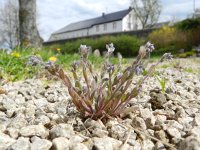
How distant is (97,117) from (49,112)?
0.33m

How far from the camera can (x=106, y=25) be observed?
189 feet

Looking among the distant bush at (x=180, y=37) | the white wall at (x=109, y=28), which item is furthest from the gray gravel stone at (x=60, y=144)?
the white wall at (x=109, y=28)

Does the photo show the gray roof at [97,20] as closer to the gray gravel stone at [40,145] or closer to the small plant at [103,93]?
the small plant at [103,93]

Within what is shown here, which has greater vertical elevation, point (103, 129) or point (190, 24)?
point (190, 24)

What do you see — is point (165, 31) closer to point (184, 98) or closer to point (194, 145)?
point (184, 98)

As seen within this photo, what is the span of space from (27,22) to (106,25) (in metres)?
50.7

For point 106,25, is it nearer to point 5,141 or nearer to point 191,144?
point 5,141

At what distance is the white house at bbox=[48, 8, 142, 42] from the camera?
5400cm

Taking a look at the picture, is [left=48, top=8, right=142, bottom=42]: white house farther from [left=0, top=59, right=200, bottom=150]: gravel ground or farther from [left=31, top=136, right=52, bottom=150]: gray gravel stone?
[left=31, top=136, right=52, bottom=150]: gray gravel stone

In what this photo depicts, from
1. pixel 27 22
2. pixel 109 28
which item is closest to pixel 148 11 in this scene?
pixel 109 28

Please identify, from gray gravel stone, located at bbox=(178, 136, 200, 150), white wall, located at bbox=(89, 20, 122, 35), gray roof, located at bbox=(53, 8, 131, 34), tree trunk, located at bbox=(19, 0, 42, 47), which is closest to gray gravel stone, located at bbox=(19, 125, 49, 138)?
gray gravel stone, located at bbox=(178, 136, 200, 150)

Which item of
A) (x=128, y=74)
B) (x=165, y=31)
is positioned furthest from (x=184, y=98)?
(x=165, y=31)

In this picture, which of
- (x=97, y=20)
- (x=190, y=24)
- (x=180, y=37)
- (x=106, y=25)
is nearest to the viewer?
(x=180, y=37)

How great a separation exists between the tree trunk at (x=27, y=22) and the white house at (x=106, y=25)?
43.3m
